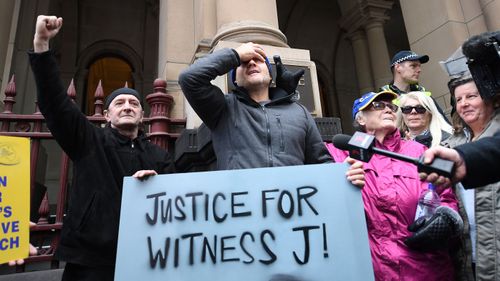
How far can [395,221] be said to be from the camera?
2.16m

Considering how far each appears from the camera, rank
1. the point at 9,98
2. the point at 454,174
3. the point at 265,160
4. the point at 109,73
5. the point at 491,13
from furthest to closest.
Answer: the point at 109,73 < the point at 491,13 < the point at 9,98 < the point at 265,160 < the point at 454,174

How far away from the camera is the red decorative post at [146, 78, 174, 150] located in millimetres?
3887

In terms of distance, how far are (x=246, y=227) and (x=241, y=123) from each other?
66 cm

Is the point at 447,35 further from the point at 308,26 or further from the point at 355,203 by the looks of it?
the point at 308,26

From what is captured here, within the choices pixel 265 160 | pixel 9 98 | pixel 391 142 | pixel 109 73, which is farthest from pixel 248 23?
pixel 109 73

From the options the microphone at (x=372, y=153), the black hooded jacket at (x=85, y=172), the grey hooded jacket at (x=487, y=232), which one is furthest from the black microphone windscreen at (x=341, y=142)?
the black hooded jacket at (x=85, y=172)

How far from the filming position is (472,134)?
7.36 ft

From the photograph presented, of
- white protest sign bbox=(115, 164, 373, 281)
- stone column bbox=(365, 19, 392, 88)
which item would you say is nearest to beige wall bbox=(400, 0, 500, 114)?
stone column bbox=(365, 19, 392, 88)

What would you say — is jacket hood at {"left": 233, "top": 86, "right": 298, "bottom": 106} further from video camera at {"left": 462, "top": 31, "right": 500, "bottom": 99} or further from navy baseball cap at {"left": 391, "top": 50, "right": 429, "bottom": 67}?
navy baseball cap at {"left": 391, "top": 50, "right": 429, "bottom": 67}

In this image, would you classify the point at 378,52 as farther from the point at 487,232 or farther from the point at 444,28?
the point at 487,232

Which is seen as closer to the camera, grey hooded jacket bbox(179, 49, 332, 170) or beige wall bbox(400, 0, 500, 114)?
grey hooded jacket bbox(179, 49, 332, 170)

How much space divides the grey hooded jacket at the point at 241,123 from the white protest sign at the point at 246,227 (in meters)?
0.24

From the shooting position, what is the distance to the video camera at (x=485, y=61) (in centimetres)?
163

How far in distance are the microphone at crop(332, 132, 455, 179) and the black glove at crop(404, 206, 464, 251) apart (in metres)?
0.79
